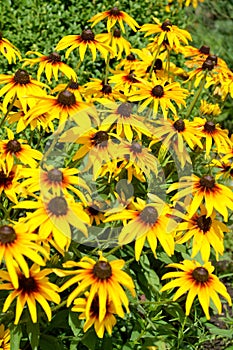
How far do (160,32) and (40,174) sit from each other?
3.40 feet

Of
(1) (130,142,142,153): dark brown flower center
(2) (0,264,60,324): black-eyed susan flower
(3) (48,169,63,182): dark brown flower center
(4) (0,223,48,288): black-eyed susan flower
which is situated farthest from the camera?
(1) (130,142,142,153): dark brown flower center

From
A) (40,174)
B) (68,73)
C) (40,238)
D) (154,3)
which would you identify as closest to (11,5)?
(154,3)

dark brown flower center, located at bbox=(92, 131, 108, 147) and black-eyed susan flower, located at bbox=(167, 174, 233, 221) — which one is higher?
dark brown flower center, located at bbox=(92, 131, 108, 147)

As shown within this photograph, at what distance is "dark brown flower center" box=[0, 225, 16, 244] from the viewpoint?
1.58 m

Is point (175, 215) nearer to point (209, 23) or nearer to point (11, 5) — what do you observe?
point (11, 5)

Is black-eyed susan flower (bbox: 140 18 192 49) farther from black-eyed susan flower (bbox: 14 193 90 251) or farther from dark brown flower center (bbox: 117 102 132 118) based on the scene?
black-eyed susan flower (bbox: 14 193 90 251)

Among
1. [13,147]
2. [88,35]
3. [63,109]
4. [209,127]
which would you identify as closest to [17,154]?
[13,147]

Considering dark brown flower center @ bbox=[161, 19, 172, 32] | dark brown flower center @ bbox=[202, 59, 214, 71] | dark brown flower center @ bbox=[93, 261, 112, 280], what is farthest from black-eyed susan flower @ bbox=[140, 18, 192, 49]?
dark brown flower center @ bbox=[93, 261, 112, 280]

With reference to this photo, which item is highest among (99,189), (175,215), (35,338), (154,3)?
(154,3)

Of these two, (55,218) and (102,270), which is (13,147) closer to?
(55,218)

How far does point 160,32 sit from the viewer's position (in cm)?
259

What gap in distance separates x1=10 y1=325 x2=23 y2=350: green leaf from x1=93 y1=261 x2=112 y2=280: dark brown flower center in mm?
342

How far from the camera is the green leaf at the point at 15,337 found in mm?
1815

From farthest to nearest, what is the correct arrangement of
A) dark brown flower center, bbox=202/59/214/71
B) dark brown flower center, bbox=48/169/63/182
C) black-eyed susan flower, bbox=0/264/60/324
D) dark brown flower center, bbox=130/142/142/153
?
dark brown flower center, bbox=202/59/214/71, dark brown flower center, bbox=130/142/142/153, dark brown flower center, bbox=48/169/63/182, black-eyed susan flower, bbox=0/264/60/324
